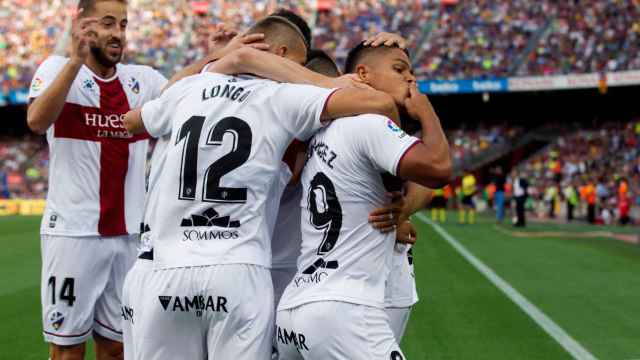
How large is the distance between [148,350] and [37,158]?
1643 inches

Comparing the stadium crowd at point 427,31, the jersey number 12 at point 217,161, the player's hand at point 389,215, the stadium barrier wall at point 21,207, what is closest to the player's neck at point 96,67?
the jersey number 12 at point 217,161

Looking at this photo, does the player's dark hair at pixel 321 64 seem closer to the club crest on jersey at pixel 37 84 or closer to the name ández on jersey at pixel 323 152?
the name ández on jersey at pixel 323 152

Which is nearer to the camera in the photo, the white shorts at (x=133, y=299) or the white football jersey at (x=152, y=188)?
the white shorts at (x=133, y=299)

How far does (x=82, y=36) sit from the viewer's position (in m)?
4.67

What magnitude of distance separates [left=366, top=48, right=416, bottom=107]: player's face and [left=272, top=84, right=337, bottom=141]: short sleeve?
31cm

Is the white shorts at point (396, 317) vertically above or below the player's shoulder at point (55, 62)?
below

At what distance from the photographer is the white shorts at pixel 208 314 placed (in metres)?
3.51

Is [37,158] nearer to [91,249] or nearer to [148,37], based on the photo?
[148,37]

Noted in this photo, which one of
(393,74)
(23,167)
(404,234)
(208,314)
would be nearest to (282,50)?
(393,74)

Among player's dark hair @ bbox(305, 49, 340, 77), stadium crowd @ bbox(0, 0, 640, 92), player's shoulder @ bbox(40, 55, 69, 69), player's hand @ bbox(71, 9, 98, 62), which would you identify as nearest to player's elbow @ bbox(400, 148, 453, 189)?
player's dark hair @ bbox(305, 49, 340, 77)

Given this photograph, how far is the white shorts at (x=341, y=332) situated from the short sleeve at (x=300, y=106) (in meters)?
0.77

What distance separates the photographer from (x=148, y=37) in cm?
4441

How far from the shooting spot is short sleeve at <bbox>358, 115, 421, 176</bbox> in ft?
11.1

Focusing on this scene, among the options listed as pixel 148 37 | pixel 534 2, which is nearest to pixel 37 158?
pixel 148 37
